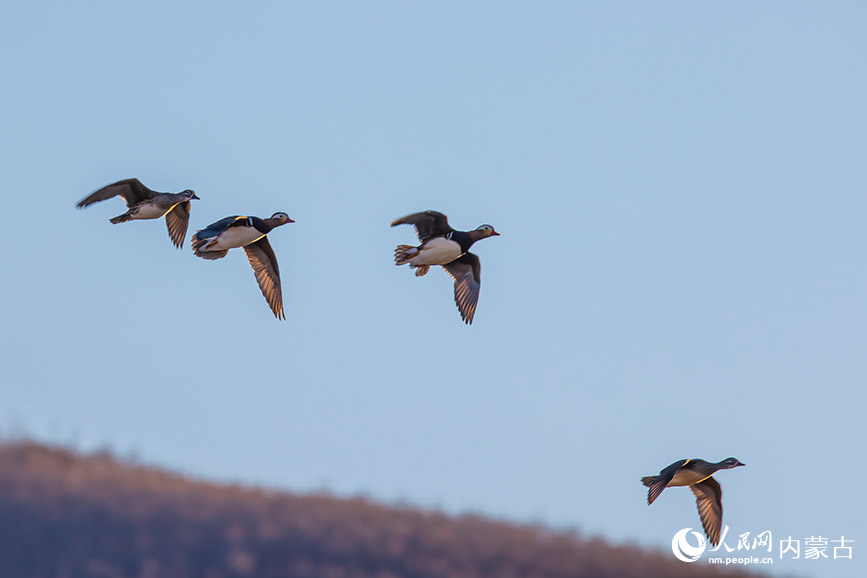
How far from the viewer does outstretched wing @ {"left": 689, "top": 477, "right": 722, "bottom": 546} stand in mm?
19688

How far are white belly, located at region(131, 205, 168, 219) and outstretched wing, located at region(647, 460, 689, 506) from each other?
26.7 feet

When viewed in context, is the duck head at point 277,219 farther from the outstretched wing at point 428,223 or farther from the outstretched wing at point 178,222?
the outstretched wing at point 178,222

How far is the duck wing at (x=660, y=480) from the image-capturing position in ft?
56.0

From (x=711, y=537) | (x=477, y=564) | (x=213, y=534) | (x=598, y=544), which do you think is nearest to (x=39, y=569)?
(x=213, y=534)

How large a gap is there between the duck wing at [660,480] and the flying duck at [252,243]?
611 cm

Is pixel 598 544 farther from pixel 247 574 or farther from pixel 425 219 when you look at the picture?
pixel 425 219

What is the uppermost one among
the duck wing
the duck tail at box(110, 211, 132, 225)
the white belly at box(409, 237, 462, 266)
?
the duck tail at box(110, 211, 132, 225)

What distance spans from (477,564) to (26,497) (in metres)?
10.3

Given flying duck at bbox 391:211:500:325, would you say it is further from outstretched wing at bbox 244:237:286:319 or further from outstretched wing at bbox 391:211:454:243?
outstretched wing at bbox 244:237:286:319

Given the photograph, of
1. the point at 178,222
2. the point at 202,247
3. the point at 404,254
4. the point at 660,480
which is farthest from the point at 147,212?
the point at 660,480

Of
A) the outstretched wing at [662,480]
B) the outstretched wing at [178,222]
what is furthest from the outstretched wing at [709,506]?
the outstretched wing at [178,222]

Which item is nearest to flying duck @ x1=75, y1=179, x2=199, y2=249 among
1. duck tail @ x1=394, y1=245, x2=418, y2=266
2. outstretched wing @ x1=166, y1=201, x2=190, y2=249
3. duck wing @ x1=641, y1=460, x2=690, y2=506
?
outstretched wing @ x1=166, y1=201, x2=190, y2=249

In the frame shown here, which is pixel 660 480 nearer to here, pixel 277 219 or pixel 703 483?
pixel 703 483

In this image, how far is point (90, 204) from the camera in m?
19.7
